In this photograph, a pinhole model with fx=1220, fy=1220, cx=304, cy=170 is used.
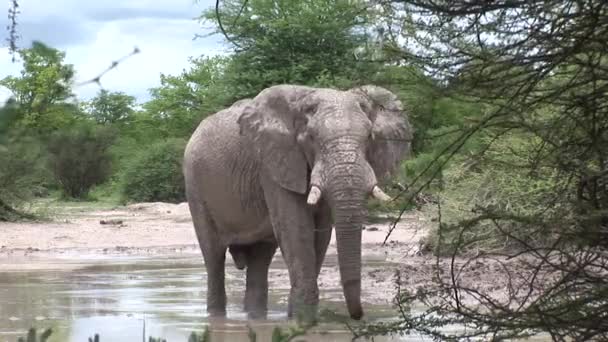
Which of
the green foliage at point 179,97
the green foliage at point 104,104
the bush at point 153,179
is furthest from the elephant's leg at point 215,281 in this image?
the green foliage at point 179,97

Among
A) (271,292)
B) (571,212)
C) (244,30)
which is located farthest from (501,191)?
(244,30)

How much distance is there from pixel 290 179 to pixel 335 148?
31.2 inches

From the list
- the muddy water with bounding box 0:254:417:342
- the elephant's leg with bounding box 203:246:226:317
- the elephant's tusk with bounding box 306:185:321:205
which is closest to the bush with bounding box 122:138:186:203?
the muddy water with bounding box 0:254:417:342

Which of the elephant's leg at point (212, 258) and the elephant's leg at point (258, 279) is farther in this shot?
the elephant's leg at point (212, 258)

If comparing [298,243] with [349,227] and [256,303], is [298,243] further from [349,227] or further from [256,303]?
[256,303]

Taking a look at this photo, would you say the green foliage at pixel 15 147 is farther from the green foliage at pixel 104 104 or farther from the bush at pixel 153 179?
the bush at pixel 153 179

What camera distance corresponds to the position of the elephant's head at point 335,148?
938 centimetres

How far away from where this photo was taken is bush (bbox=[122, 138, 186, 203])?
41.7 meters

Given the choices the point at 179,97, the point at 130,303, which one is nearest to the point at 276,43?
the point at 130,303

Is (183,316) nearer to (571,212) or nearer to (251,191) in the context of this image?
(251,191)

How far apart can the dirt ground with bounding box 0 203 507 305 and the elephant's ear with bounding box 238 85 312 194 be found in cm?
259

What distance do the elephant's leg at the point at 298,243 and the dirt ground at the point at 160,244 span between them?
256 centimetres

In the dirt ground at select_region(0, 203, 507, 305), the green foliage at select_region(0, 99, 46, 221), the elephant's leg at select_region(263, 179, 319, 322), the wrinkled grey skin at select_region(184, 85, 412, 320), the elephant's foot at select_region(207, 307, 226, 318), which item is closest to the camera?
the green foliage at select_region(0, 99, 46, 221)

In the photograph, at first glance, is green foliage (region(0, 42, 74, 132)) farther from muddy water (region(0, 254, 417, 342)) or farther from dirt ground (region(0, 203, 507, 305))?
dirt ground (region(0, 203, 507, 305))
